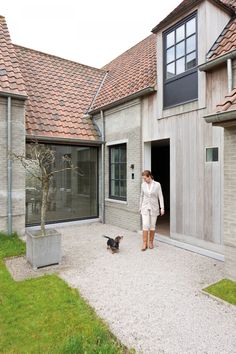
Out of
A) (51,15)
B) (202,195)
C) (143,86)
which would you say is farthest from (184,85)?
(51,15)

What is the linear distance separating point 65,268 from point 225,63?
5.49m

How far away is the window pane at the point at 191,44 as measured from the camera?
6.17m

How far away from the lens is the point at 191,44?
626 cm

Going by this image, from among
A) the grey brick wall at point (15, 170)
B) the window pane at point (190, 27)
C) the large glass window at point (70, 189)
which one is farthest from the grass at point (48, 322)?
the window pane at point (190, 27)

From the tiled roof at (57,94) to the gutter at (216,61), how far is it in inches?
188

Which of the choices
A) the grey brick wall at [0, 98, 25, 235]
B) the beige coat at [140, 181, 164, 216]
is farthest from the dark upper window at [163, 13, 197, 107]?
the grey brick wall at [0, 98, 25, 235]

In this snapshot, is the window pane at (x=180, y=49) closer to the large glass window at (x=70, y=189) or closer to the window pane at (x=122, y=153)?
the window pane at (x=122, y=153)

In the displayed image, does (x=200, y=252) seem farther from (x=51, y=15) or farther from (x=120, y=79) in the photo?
(x=51, y=15)

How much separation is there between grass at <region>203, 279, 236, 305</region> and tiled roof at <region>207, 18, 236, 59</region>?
458 cm

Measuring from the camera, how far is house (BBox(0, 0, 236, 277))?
5629 millimetres

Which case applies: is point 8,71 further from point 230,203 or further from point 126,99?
point 230,203

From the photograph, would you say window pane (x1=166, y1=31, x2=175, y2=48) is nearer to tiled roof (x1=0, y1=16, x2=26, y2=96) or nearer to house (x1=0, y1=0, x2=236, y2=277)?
house (x1=0, y1=0, x2=236, y2=277)

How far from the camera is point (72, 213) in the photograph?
9117 millimetres

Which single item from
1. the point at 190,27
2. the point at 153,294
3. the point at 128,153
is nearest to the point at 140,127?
the point at 128,153
